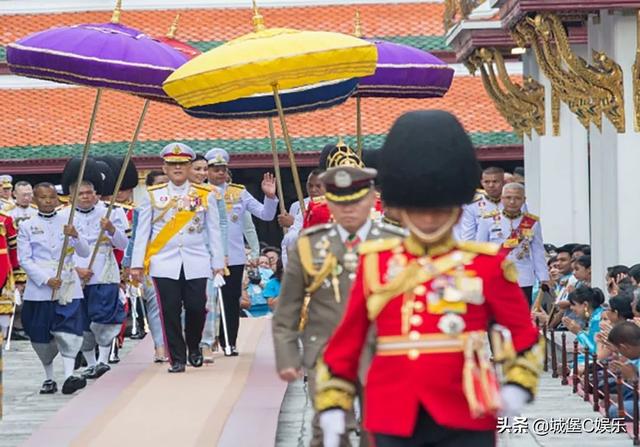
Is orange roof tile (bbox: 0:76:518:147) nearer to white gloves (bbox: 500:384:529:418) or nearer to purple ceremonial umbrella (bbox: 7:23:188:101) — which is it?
purple ceremonial umbrella (bbox: 7:23:188:101)

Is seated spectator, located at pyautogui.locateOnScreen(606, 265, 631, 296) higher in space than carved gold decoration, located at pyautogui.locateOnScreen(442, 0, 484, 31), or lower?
lower

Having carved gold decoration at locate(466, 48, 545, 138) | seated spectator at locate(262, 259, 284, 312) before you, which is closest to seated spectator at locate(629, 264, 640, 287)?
seated spectator at locate(262, 259, 284, 312)

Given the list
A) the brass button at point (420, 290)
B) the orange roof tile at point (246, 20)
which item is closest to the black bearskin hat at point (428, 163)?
the brass button at point (420, 290)

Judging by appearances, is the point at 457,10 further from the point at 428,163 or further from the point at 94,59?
the point at 428,163

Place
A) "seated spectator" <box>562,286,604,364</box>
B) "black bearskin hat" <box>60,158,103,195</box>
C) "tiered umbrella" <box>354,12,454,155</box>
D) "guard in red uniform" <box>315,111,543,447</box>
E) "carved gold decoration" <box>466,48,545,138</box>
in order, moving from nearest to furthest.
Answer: "guard in red uniform" <box>315,111,543,447</box>, "seated spectator" <box>562,286,604,364</box>, "black bearskin hat" <box>60,158,103,195</box>, "tiered umbrella" <box>354,12,454,155</box>, "carved gold decoration" <box>466,48,545,138</box>

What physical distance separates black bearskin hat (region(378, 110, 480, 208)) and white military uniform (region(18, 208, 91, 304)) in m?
8.22

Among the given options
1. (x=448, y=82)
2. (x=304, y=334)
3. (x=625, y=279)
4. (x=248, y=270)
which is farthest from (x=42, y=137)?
(x=304, y=334)

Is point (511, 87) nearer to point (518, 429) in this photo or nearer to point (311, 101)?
point (311, 101)

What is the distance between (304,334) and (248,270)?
1226 centimetres

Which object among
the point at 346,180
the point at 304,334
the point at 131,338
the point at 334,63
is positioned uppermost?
the point at 334,63

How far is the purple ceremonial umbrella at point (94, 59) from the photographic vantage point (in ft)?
41.8

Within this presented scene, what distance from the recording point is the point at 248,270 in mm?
20828

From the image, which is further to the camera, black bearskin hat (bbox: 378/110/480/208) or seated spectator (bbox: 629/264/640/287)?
seated spectator (bbox: 629/264/640/287)

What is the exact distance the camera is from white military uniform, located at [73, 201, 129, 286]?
15062 millimetres
